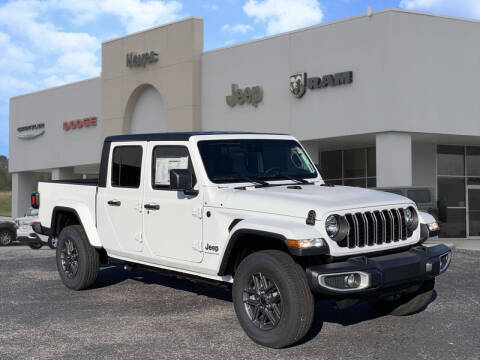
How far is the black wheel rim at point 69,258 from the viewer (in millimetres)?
8766

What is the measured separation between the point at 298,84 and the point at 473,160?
792 centimetres

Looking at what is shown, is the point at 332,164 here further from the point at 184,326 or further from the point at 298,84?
the point at 184,326

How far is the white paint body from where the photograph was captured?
584 cm

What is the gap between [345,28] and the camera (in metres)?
22.0

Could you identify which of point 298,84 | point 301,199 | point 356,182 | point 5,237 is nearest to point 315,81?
point 298,84

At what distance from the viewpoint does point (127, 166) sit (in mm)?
7867

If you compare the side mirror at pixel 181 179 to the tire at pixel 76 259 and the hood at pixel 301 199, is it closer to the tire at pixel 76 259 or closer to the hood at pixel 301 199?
the hood at pixel 301 199

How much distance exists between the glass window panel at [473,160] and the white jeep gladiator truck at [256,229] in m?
19.6

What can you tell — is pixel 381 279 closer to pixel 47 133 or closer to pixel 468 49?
pixel 468 49

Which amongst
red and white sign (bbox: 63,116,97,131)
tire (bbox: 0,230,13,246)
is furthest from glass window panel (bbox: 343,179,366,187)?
red and white sign (bbox: 63,116,97,131)

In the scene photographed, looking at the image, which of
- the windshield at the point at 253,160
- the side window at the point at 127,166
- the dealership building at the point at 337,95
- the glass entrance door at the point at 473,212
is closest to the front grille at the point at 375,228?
the windshield at the point at 253,160

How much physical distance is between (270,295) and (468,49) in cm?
1865

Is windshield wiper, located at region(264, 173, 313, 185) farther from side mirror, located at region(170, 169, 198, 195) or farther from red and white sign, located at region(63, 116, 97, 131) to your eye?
red and white sign, located at region(63, 116, 97, 131)

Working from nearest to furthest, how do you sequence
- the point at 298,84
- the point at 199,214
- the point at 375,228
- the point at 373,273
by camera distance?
the point at 373,273, the point at 375,228, the point at 199,214, the point at 298,84
